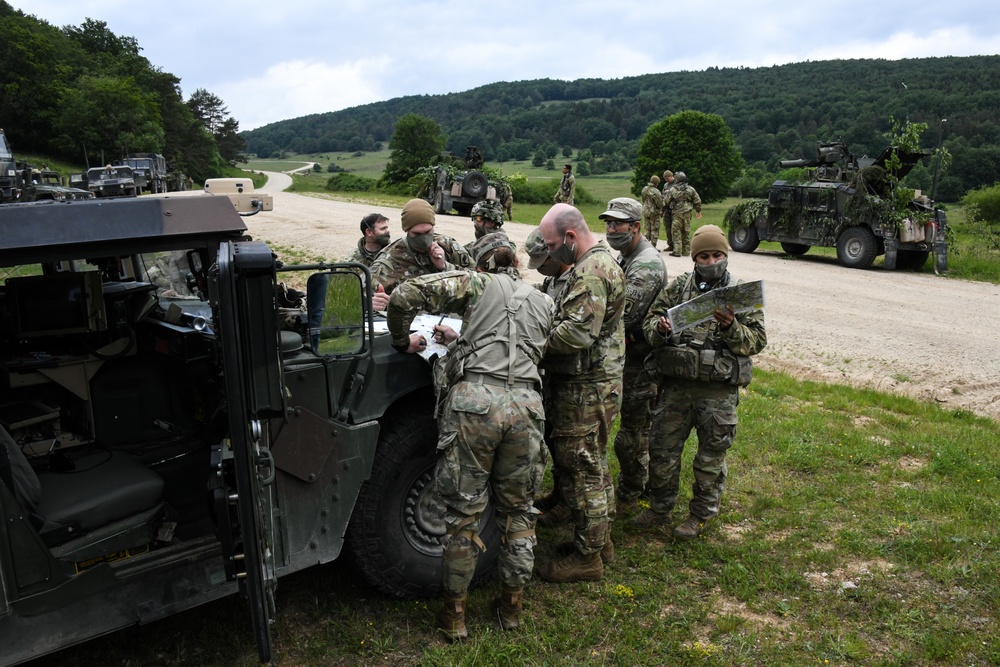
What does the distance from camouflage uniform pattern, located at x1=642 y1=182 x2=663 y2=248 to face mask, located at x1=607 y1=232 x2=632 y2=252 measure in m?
11.9

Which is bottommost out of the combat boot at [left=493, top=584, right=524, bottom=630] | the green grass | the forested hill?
the green grass

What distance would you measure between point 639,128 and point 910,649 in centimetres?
8051

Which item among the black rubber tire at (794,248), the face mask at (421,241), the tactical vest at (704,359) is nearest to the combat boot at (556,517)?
the tactical vest at (704,359)

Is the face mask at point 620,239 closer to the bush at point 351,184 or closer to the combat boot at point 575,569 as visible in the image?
the combat boot at point 575,569

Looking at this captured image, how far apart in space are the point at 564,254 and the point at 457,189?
2139cm

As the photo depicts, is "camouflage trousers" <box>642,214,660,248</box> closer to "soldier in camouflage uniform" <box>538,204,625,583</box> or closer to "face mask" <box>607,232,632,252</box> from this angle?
"face mask" <box>607,232,632,252</box>

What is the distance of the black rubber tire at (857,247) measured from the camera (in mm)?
15469

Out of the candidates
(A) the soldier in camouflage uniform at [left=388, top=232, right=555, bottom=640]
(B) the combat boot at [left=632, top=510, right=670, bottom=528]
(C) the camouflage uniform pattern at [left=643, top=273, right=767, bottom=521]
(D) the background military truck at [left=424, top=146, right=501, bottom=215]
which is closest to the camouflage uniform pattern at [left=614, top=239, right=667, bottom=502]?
(C) the camouflage uniform pattern at [left=643, top=273, right=767, bottom=521]

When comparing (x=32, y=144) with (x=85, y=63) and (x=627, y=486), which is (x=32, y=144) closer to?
(x=85, y=63)

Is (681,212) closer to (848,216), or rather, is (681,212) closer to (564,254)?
(848,216)

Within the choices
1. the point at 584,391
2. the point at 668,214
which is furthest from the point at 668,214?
the point at 584,391

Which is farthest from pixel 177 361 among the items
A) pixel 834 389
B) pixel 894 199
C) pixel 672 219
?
pixel 894 199

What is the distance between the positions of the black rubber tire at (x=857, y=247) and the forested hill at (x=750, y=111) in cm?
1162

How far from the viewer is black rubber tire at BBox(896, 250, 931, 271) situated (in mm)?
15523
